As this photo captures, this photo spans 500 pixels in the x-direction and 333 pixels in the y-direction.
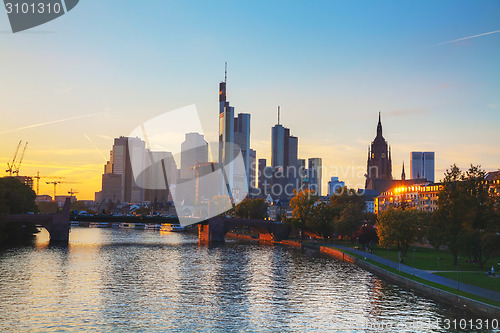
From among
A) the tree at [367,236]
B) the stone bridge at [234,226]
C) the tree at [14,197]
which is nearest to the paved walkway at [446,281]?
the tree at [367,236]

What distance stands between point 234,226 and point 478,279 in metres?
122

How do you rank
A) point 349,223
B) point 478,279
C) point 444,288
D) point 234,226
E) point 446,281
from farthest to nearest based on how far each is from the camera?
point 234,226 < point 349,223 < point 478,279 < point 446,281 < point 444,288

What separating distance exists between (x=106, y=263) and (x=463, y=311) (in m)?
69.2

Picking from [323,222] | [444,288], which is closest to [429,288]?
[444,288]

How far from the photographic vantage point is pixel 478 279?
69.5m

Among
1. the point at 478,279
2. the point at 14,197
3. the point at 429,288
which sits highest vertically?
the point at 14,197

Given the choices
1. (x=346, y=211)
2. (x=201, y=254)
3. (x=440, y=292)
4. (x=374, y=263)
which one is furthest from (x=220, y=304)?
(x=346, y=211)

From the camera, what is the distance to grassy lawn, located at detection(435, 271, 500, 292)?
6396 centimetres

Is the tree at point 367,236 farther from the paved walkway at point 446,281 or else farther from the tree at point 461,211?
the tree at point 461,211

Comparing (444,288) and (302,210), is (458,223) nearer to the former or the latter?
(444,288)

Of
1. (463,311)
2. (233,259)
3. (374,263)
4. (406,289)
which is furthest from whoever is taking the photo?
(233,259)

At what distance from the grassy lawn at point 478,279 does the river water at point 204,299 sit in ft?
25.2

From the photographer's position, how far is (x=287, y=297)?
66.3 metres

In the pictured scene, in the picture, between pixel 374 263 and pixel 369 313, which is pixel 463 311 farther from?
pixel 374 263
